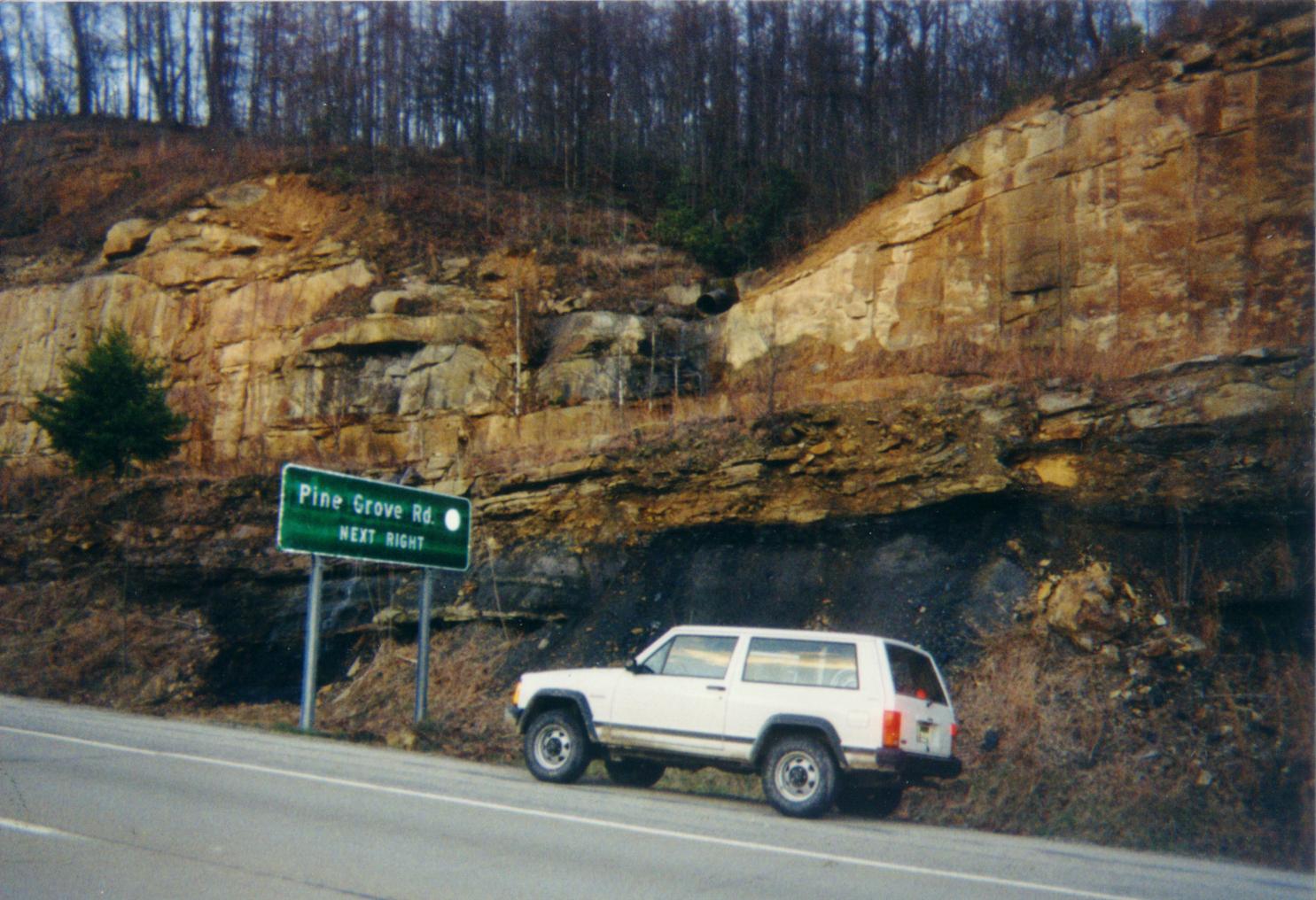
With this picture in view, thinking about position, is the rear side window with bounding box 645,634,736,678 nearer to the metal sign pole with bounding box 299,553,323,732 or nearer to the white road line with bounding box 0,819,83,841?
the white road line with bounding box 0,819,83,841

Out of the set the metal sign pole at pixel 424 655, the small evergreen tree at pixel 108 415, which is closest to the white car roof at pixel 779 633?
the metal sign pole at pixel 424 655

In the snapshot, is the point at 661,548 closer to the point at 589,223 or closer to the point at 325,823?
the point at 325,823

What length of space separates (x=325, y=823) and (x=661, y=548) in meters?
11.9

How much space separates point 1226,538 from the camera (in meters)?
15.2

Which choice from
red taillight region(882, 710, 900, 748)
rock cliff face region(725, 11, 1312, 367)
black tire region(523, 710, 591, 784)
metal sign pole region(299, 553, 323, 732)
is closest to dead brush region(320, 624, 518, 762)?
metal sign pole region(299, 553, 323, 732)

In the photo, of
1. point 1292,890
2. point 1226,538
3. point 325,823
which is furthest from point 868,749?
point 1226,538

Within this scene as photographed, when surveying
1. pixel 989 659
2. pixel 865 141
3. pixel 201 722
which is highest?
pixel 865 141

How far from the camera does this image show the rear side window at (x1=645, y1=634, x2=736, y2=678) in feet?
37.6

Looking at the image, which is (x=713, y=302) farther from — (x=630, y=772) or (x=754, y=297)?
(x=630, y=772)

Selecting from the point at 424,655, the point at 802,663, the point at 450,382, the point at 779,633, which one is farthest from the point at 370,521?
the point at 450,382

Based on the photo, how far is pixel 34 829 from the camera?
7.86 meters

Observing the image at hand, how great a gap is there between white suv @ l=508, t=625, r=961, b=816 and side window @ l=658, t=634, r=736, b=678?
0.01m

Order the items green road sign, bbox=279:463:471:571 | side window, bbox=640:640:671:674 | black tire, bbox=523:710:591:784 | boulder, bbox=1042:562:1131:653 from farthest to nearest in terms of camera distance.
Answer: green road sign, bbox=279:463:471:571 < boulder, bbox=1042:562:1131:653 < black tire, bbox=523:710:591:784 < side window, bbox=640:640:671:674

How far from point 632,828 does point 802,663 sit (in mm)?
2730
